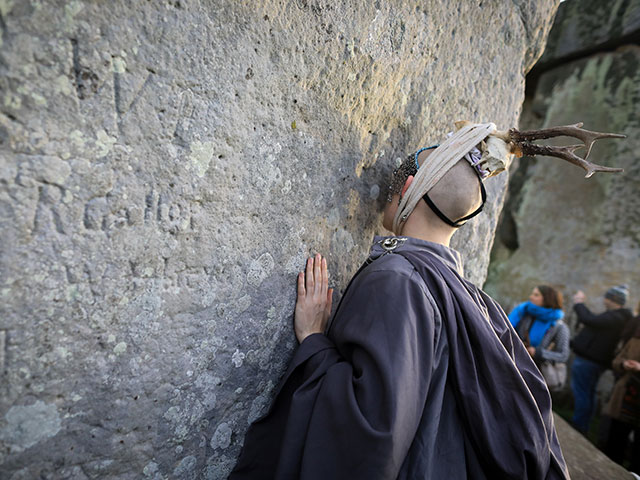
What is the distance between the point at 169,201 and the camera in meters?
1.00

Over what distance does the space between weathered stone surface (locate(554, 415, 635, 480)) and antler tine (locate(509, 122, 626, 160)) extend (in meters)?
1.73

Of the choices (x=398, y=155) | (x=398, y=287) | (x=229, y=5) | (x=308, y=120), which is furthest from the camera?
(x=398, y=155)

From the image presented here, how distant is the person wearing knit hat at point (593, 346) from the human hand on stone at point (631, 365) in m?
0.55

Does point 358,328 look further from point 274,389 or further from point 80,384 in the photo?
point 80,384

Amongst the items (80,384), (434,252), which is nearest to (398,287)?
(434,252)

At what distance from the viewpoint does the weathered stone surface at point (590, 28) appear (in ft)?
19.2

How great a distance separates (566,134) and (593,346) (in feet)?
12.2

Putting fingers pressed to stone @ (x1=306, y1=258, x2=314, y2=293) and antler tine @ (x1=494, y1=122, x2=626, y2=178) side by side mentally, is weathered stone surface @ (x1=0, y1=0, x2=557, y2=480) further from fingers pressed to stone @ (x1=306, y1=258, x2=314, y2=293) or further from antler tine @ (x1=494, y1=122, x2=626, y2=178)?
antler tine @ (x1=494, y1=122, x2=626, y2=178)

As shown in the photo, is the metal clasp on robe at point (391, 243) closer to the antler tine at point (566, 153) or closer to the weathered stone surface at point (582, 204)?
the antler tine at point (566, 153)

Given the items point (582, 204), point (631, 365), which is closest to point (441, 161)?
point (631, 365)

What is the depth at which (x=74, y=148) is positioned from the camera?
33.4 inches

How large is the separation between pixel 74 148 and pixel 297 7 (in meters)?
0.73

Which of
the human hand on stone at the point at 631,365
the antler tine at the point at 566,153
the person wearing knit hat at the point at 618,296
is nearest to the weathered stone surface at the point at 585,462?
the human hand on stone at the point at 631,365

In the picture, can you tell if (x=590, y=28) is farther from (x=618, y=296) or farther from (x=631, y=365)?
(x=631, y=365)
